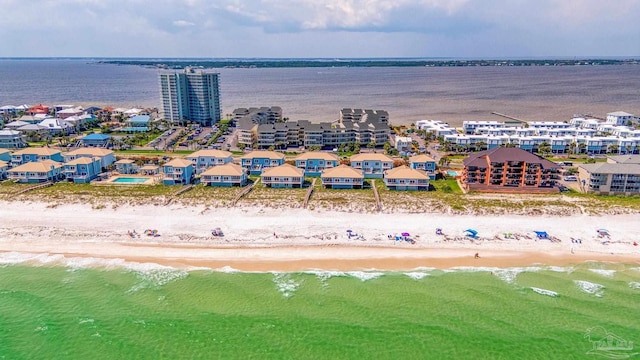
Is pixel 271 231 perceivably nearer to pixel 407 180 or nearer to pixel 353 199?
pixel 353 199

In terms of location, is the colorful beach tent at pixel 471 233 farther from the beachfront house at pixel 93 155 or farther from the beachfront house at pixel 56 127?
the beachfront house at pixel 56 127

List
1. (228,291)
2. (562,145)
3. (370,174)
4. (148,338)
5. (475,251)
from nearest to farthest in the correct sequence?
(148,338), (228,291), (475,251), (370,174), (562,145)

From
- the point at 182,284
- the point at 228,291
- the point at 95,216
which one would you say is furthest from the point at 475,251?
the point at 95,216

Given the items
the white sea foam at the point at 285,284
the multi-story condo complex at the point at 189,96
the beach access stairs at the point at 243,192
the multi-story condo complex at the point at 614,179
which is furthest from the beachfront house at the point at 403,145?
the multi-story condo complex at the point at 189,96

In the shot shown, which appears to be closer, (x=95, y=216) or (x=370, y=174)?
(x=95, y=216)

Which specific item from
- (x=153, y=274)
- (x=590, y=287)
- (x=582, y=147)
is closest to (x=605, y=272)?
(x=590, y=287)

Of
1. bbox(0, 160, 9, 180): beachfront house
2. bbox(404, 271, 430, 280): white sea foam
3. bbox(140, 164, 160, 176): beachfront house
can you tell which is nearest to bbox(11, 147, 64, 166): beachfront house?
bbox(0, 160, 9, 180): beachfront house

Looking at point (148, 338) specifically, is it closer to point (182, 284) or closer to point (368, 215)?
point (182, 284)
